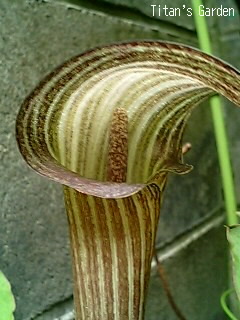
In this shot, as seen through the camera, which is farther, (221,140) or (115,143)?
A: (221,140)

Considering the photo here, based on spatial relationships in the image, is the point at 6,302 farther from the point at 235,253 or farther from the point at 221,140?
the point at 221,140

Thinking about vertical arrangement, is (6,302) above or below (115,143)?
below

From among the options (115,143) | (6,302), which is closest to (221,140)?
(115,143)

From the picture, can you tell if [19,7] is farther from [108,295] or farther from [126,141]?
[108,295]

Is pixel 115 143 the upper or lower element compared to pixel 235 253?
upper

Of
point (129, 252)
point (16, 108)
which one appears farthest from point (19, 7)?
point (129, 252)

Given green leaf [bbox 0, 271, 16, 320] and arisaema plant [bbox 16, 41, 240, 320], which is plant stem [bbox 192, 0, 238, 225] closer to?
arisaema plant [bbox 16, 41, 240, 320]
